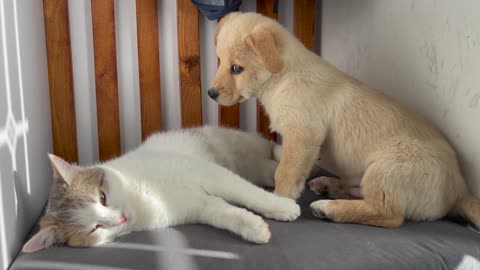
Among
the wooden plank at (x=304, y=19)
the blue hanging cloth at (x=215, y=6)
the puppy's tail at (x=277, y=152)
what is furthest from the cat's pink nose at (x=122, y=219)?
the wooden plank at (x=304, y=19)

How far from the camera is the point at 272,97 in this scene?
1.39 meters

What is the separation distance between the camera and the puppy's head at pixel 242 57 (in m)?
1.32

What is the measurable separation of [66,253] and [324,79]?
33.9 inches

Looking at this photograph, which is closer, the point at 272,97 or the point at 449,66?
the point at 449,66

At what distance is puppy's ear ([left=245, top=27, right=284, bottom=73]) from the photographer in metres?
1.27

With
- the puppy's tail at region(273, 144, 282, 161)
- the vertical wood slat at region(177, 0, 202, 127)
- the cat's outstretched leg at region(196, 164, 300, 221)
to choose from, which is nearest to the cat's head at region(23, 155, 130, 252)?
the cat's outstretched leg at region(196, 164, 300, 221)

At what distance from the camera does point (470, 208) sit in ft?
3.80

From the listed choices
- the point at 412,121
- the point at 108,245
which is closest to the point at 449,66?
the point at 412,121

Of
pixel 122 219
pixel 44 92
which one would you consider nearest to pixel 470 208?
pixel 122 219

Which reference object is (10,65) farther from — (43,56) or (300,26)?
(300,26)

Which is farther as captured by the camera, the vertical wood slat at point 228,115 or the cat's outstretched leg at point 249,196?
the vertical wood slat at point 228,115

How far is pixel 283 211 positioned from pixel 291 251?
0.17 meters

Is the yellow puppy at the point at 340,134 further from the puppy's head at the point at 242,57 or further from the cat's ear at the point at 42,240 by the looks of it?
the cat's ear at the point at 42,240

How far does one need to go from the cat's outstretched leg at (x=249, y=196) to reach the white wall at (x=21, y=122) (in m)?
0.49
